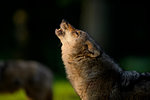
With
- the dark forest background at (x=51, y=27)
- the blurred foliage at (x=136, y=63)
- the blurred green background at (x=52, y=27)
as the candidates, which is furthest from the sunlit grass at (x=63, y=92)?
the dark forest background at (x=51, y=27)

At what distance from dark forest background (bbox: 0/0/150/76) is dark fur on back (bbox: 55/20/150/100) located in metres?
16.0

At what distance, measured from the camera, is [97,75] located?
7.45 m

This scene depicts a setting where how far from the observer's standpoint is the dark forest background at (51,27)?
24.6 metres

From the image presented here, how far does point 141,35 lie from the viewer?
2628cm

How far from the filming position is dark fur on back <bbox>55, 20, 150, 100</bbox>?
7.35 m

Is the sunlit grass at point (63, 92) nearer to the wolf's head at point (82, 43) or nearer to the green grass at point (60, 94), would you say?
the green grass at point (60, 94)

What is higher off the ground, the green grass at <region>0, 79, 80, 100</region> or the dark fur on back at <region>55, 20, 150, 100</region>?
the dark fur on back at <region>55, 20, 150, 100</region>

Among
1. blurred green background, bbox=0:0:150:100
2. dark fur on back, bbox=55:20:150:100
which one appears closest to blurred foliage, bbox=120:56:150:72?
blurred green background, bbox=0:0:150:100

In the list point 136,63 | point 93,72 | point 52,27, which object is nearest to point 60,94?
point 136,63

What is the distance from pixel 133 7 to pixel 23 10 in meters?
5.18

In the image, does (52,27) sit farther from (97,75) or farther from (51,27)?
(97,75)

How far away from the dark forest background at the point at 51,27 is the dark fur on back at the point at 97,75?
1595 centimetres

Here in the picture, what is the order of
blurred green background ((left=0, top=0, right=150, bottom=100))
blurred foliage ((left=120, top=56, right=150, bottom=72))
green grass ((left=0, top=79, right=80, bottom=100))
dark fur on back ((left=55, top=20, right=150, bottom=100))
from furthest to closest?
blurred green background ((left=0, top=0, right=150, bottom=100)) < blurred foliage ((left=120, top=56, right=150, bottom=72)) < green grass ((left=0, top=79, right=80, bottom=100)) < dark fur on back ((left=55, top=20, right=150, bottom=100))

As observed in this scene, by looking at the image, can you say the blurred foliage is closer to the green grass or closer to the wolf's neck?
the green grass
